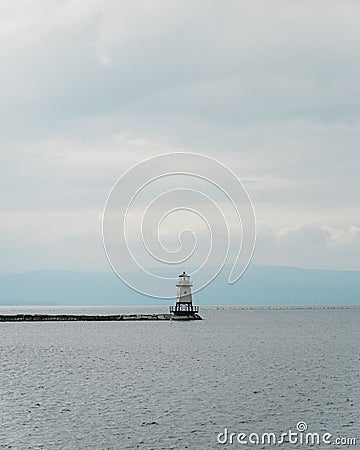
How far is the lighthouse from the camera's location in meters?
134

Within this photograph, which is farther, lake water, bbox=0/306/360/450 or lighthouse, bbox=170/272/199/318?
lighthouse, bbox=170/272/199/318

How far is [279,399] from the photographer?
46.1 meters
